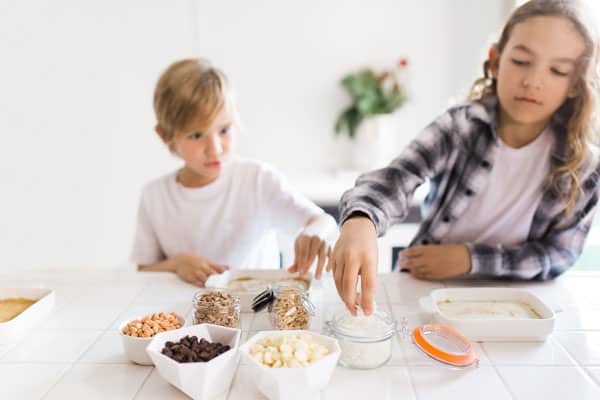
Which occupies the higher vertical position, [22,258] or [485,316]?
[485,316]

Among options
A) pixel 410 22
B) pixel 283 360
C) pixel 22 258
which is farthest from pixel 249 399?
pixel 22 258

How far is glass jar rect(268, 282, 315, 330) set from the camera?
2.90 ft

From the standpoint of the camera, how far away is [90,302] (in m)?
1.07

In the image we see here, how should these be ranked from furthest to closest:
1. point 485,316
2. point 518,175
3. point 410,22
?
point 410,22
point 518,175
point 485,316

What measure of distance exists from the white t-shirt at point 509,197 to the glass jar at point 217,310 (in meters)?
0.68

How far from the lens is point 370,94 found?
255cm

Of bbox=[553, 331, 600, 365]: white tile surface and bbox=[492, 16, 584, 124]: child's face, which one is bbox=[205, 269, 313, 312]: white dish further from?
bbox=[492, 16, 584, 124]: child's face

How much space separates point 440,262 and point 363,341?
1.47ft

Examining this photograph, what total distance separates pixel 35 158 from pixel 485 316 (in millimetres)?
2582

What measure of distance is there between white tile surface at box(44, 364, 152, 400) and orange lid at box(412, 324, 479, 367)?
436 millimetres

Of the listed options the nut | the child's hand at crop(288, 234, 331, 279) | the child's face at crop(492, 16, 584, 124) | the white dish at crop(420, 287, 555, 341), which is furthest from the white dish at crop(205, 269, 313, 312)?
the child's face at crop(492, 16, 584, 124)

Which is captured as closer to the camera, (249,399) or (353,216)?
(249,399)

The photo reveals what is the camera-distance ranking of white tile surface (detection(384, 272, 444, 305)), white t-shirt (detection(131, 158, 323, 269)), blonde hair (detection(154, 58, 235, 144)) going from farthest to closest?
white t-shirt (detection(131, 158, 323, 269))
blonde hair (detection(154, 58, 235, 144))
white tile surface (detection(384, 272, 444, 305))

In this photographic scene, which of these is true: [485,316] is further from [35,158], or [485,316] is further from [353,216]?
[35,158]
